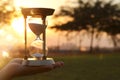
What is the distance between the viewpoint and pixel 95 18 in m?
61.3

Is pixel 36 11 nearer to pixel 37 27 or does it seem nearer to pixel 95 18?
pixel 37 27

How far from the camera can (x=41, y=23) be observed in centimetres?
532

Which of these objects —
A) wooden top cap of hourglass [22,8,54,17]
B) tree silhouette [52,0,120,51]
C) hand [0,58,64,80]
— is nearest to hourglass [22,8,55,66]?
wooden top cap of hourglass [22,8,54,17]

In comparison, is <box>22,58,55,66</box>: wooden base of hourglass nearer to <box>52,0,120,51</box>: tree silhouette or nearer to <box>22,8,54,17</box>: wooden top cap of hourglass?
<box>22,8,54,17</box>: wooden top cap of hourglass

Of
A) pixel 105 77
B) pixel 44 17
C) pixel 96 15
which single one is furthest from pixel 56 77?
pixel 96 15

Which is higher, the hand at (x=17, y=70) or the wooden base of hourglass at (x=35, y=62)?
the wooden base of hourglass at (x=35, y=62)

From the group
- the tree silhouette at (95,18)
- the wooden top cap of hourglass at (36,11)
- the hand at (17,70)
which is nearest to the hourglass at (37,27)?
the wooden top cap of hourglass at (36,11)

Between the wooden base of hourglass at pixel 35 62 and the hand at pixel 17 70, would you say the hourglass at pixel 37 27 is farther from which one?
the hand at pixel 17 70

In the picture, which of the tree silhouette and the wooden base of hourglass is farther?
the tree silhouette

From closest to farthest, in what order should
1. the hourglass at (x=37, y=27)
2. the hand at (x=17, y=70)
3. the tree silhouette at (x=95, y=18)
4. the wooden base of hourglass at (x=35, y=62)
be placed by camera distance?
1. the hand at (x=17, y=70)
2. the wooden base of hourglass at (x=35, y=62)
3. the hourglass at (x=37, y=27)
4. the tree silhouette at (x=95, y=18)

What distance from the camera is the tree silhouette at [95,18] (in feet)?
200

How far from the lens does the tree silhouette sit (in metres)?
61.1

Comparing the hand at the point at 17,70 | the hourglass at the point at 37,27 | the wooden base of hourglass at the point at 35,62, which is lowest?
the hand at the point at 17,70

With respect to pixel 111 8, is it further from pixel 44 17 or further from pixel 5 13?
pixel 44 17
